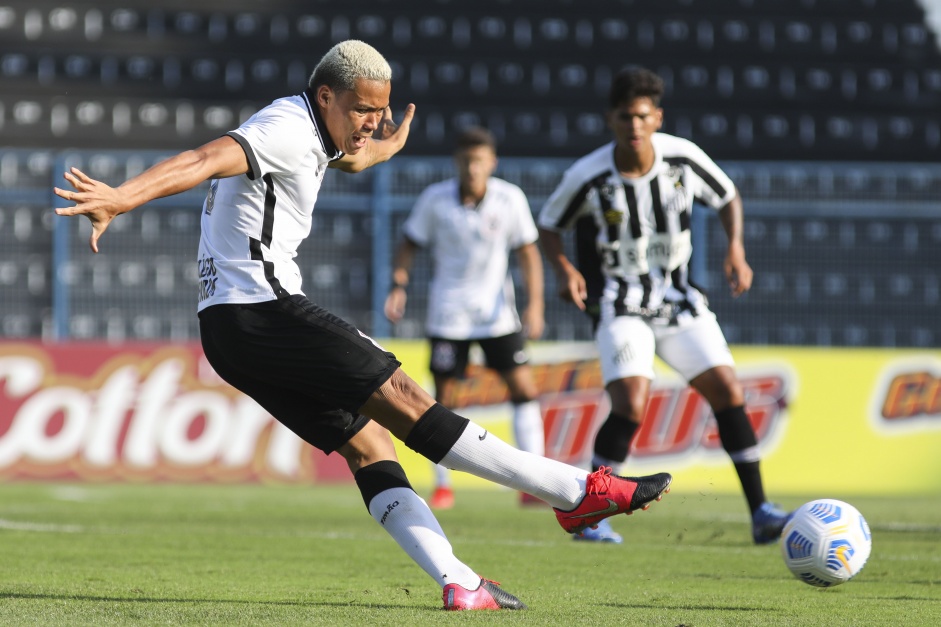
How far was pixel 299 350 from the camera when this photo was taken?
4.12 metres

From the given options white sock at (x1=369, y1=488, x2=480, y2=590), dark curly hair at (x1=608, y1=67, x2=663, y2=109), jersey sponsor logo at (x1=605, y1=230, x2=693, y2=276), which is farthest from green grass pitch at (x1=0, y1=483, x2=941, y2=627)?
dark curly hair at (x1=608, y1=67, x2=663, y2=109)

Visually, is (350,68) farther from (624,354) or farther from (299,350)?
(624,354)

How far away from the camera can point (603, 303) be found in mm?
6855

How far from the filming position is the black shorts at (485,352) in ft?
32.6

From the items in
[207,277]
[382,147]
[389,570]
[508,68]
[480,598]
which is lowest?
[389,570]

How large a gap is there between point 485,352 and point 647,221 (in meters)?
3.42

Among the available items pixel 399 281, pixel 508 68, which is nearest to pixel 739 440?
pixel 399 281

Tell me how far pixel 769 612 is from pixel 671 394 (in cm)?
765

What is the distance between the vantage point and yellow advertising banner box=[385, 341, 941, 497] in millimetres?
12031

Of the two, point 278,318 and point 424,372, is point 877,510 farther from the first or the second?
point 278,318

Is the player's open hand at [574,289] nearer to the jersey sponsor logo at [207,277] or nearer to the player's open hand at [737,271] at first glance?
the player's open hand at [737,271]

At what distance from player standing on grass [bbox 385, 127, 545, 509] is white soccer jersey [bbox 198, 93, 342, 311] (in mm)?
5627

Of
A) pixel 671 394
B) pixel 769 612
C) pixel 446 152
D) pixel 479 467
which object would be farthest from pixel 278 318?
pixel 446 152

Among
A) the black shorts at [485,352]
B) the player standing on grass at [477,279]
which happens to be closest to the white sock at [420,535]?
the player standing on grass at [477,279]
